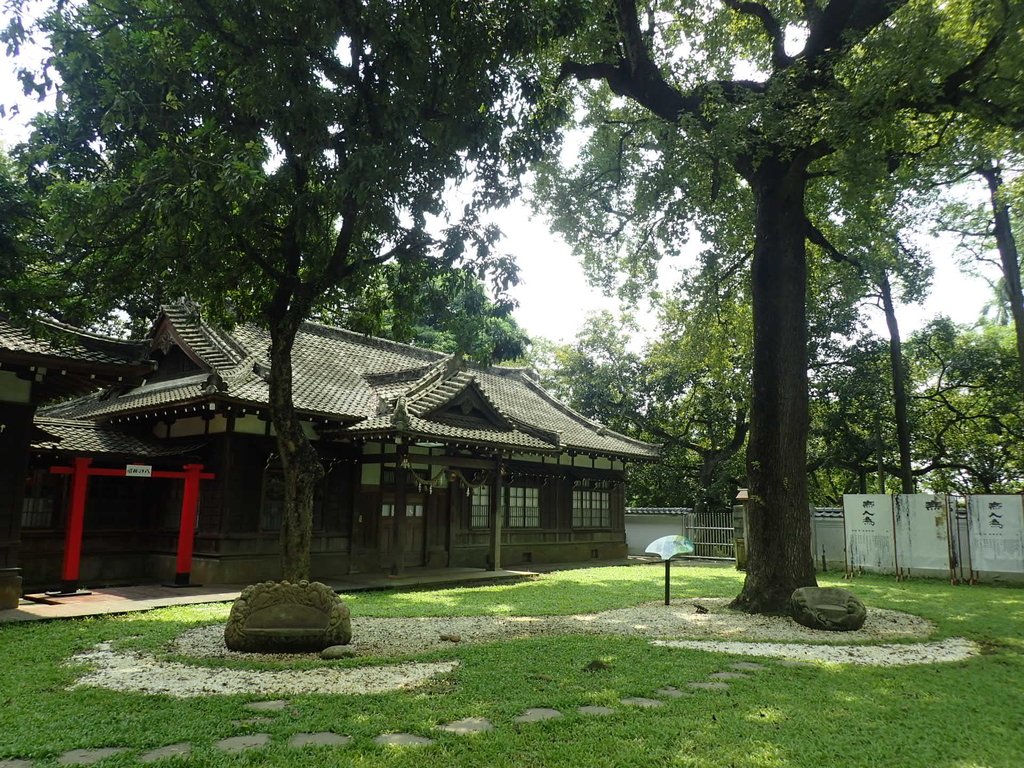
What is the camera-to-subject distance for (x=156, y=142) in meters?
7.96

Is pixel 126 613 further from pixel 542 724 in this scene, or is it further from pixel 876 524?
pixel 876 524

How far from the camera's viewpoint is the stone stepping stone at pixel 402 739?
4438mm

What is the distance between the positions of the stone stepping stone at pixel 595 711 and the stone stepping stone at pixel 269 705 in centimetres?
231

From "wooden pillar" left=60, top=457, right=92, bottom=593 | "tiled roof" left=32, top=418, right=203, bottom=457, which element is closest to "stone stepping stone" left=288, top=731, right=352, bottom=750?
"wooden pillar" left=60, top=457, right=92, bottom=593

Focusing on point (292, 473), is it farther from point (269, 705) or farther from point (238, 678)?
point (269, 705)

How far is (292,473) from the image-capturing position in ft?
26.1

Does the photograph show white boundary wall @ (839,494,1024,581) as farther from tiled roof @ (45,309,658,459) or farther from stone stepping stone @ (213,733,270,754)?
stone stepping stone @ (213,733,270,754)

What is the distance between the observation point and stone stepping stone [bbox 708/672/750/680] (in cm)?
632

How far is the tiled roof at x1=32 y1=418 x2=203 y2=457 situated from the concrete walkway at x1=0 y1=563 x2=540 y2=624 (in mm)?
2570

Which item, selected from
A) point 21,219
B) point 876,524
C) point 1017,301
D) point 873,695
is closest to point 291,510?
point 21,219

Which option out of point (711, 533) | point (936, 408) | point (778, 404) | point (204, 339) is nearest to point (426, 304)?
point (778, 404)

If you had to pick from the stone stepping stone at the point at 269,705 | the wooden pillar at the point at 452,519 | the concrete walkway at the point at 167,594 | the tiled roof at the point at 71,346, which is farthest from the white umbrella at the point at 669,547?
the tiled roof at the point at 71,346

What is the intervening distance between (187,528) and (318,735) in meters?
9.50

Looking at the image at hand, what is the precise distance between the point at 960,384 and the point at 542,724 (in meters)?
25.8
